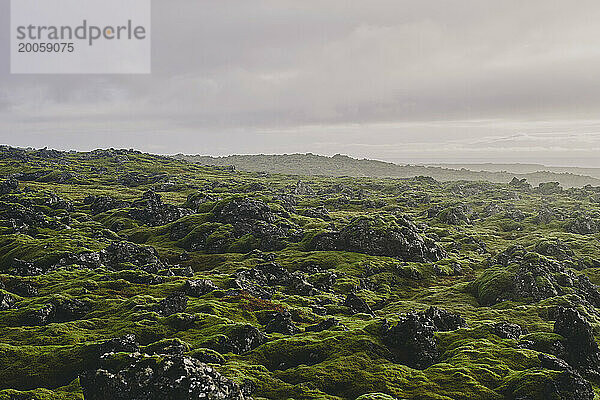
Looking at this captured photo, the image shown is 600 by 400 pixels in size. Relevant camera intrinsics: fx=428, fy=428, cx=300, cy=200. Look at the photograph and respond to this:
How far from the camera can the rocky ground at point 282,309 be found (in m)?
35.8

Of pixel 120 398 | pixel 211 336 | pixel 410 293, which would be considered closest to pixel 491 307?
pixel 410 293

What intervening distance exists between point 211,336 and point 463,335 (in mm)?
29120

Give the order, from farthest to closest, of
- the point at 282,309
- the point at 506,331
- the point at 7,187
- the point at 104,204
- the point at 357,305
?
the point at 7,187 → the point at 104,204 → the point at 357,305 → the point at 282,309 → the point at 506,331

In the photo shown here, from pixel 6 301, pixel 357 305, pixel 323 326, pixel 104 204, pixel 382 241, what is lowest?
pixel 357 305

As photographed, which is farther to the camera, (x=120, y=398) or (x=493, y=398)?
(x=493, y=398)

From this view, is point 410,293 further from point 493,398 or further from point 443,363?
point 493,398

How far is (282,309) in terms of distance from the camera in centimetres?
5972

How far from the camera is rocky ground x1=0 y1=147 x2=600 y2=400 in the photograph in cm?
3581

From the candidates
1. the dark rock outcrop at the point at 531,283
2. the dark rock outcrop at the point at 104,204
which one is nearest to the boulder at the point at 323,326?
the dark rock outcrop at the point at 531,283

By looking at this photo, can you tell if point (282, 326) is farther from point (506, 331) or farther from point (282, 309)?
point (506, 331)

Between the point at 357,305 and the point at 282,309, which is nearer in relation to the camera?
the point at 282,309

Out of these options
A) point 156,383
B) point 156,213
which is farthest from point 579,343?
point 156,213

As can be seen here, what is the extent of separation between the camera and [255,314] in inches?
2242

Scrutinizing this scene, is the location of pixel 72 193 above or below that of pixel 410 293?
above
